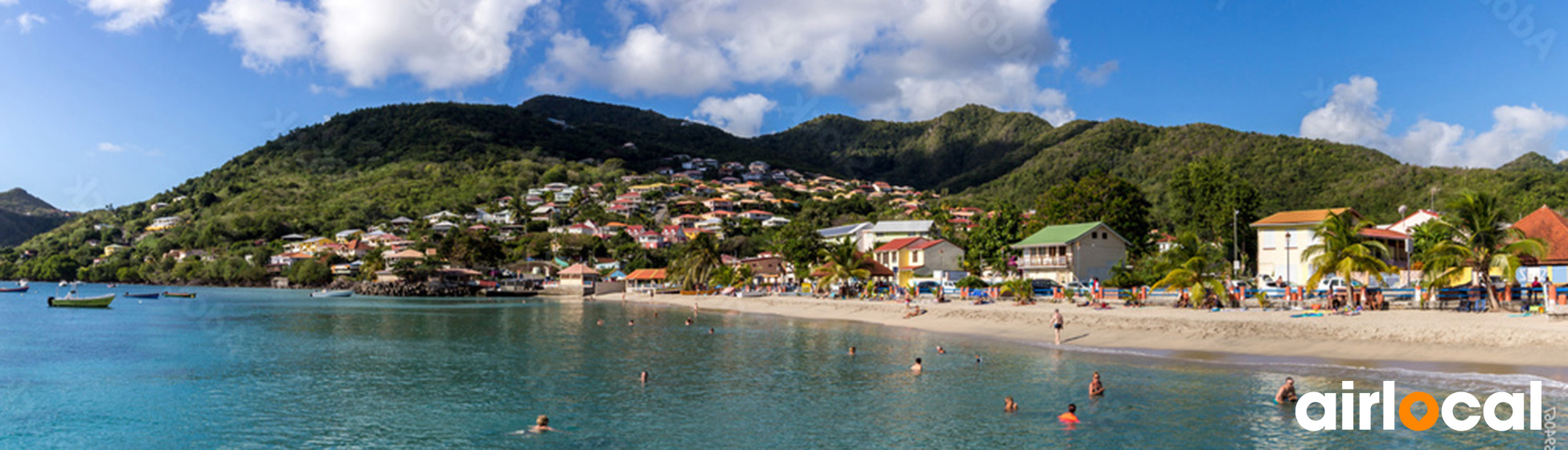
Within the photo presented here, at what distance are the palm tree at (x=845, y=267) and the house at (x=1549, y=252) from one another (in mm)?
39539

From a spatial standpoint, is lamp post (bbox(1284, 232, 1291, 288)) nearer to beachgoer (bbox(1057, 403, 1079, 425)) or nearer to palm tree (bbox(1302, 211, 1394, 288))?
palm tree (bbox(1302, 211, 1394, 288))

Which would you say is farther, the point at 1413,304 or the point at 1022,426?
the point at 1413,304

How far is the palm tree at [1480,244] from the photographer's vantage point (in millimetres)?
31016

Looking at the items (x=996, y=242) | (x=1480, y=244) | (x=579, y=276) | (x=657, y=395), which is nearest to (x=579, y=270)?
(x=579, y=276)

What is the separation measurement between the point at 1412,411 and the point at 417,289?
106m

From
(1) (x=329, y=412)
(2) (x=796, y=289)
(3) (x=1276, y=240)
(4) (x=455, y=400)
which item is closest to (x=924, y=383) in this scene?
(4) (x=455, y=400)

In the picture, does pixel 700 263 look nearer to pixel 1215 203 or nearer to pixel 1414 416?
pixel 1215 203

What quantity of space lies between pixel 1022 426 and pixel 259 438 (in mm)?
15807

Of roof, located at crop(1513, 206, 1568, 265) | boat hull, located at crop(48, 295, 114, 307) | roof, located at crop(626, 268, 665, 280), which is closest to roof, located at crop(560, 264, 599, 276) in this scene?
roof, located at crop(626, 268, 665, 280)

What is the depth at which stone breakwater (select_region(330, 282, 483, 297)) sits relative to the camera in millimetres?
107438

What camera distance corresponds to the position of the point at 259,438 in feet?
59.1

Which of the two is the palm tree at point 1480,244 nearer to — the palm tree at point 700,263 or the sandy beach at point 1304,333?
the sandy beach at point 1304,333

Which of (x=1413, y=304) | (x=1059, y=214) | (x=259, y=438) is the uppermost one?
(x=1059, y=214)

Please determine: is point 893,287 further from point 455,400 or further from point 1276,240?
point 455,400
